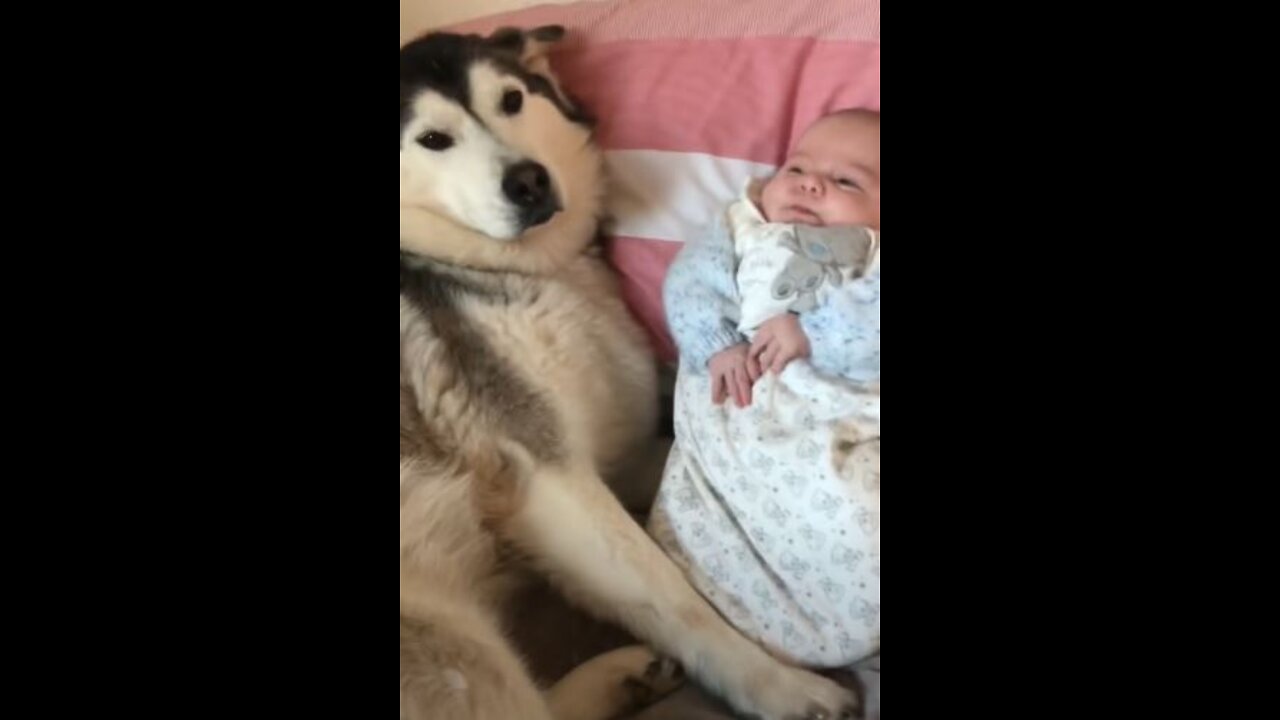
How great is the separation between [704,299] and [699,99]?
33 centimetres

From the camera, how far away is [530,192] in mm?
1203

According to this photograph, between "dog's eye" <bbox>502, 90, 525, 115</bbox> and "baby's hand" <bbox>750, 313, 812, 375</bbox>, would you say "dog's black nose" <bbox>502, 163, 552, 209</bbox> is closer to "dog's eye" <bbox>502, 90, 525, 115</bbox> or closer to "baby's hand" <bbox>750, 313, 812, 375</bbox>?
"dog's eye" <bbox>502, 90, 525, 115</bbox>

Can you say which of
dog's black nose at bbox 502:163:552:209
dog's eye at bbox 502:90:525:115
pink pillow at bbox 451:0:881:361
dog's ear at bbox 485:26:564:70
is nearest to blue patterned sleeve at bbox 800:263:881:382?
pink pillow at bbox 451:0:881:361

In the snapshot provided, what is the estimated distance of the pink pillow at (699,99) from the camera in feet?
4.09

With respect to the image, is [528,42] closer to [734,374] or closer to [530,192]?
[530,192]

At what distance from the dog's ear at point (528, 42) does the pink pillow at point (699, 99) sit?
6 centimetres
